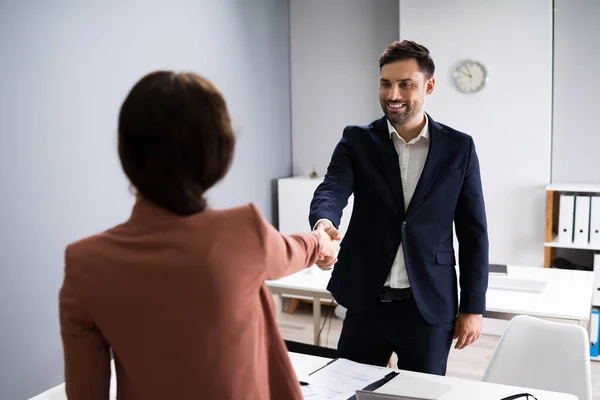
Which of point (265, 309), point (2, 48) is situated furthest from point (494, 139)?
point (265, 309)

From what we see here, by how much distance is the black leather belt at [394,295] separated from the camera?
2.06 meters

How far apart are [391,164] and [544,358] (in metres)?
0.92

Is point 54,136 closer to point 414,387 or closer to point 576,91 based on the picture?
point 414,387

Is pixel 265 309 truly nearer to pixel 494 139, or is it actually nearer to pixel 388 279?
pixel 388 279

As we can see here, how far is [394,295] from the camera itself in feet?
6.78

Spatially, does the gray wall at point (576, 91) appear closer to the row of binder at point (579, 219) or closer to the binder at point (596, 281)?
Result: the row of binder at point (579, 219)

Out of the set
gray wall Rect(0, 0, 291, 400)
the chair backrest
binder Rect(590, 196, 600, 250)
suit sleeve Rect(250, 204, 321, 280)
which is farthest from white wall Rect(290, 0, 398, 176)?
suit sleeve Rect(250, 204, 321, 280)

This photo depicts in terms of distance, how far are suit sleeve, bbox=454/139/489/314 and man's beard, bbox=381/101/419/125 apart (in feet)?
0.79

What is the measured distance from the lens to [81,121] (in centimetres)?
315

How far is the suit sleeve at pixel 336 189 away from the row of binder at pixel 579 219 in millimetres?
2528

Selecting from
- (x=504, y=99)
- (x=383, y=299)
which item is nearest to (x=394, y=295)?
(x=383, y=299)

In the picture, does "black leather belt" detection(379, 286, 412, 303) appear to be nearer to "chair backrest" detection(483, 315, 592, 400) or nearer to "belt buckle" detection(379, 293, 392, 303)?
"belt buckle" detection(379, 293, 392, 303)

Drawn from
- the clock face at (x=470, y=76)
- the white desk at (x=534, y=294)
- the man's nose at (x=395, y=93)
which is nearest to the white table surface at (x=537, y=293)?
the white desk at (x=534, y=294)

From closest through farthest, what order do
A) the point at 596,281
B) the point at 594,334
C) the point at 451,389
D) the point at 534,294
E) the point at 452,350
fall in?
the point at 451,389
the point at 534,294
the point at 594,334
the point at 596,281
the point at 452,350
